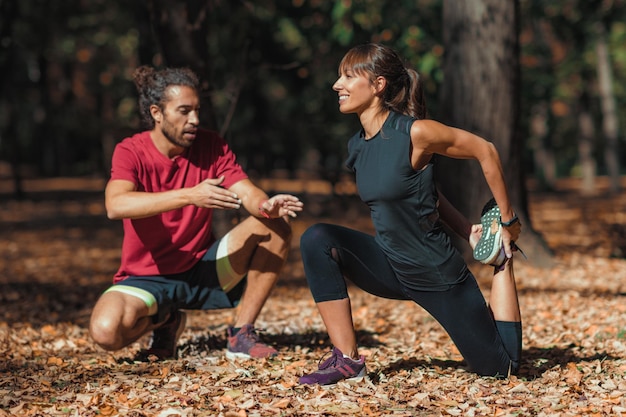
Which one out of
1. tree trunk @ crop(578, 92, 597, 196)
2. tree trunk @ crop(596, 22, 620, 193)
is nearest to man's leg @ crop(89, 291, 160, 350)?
tree trunk @ crop(596, 22, 620, 193)

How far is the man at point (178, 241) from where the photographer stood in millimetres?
4498

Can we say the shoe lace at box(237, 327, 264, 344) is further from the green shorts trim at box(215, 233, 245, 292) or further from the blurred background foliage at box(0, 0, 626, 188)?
the blurred background foliage at box(0, 0, 626, 188)

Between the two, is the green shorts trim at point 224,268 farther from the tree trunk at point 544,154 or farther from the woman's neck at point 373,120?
the tree trunk at point 544,154

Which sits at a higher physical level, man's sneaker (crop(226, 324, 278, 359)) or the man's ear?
the man's ear

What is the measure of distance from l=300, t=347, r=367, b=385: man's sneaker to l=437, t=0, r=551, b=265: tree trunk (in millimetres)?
4287

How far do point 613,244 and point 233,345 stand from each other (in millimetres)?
7160

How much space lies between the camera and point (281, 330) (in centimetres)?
570

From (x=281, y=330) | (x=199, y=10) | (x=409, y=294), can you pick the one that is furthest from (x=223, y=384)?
(x=199, y=10)

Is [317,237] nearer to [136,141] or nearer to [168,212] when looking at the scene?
[168,212]

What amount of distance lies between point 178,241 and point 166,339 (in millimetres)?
587

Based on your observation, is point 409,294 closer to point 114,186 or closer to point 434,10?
point 114,186

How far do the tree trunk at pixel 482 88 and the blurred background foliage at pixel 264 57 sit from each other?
1201mm

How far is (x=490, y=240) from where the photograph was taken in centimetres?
392

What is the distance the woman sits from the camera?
3.75m
